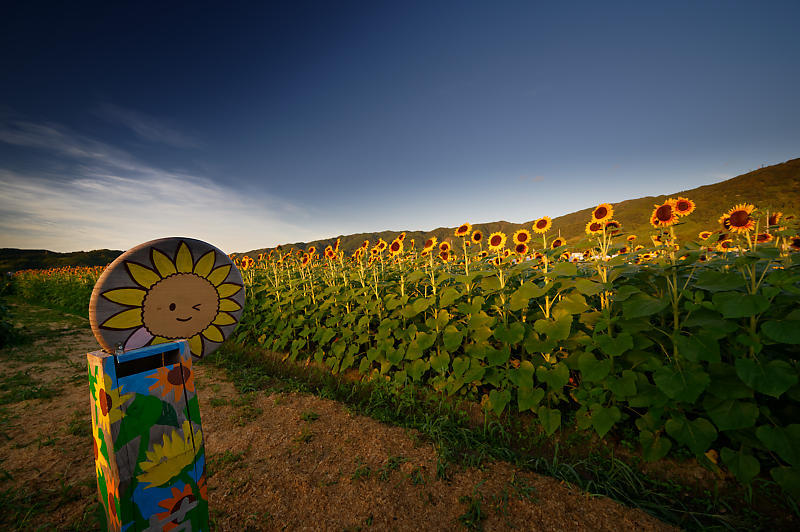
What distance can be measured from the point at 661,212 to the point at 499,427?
272 centimetres

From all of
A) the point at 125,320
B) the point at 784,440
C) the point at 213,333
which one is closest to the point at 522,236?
the point at 784,440

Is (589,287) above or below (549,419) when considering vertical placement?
above

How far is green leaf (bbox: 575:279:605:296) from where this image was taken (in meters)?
2.23

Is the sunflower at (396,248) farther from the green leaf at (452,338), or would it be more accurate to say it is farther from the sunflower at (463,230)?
the green leaf at (452,338)

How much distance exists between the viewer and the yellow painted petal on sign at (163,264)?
1.45 m

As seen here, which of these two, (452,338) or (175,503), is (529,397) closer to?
(452,338)

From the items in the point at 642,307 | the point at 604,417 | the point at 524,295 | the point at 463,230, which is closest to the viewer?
the point at 642,307

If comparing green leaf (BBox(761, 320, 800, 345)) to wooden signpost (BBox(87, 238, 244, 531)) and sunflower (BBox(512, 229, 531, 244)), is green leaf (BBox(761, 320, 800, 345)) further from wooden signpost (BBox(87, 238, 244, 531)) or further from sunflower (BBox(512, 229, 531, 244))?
wooden signpost (BBox(87, 238, 244, 531))

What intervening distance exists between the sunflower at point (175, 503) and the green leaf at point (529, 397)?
2.27 meters

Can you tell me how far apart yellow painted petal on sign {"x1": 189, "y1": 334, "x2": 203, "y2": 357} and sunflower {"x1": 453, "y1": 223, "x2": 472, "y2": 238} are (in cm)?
319

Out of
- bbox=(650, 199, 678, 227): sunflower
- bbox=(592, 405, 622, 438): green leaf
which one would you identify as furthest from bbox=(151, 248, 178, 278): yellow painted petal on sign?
bbox=(650, 199, 678, 227): sunflower

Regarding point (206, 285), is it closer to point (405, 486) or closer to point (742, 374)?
point (405, 486)

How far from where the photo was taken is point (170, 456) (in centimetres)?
136

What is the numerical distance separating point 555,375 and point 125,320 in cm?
286
